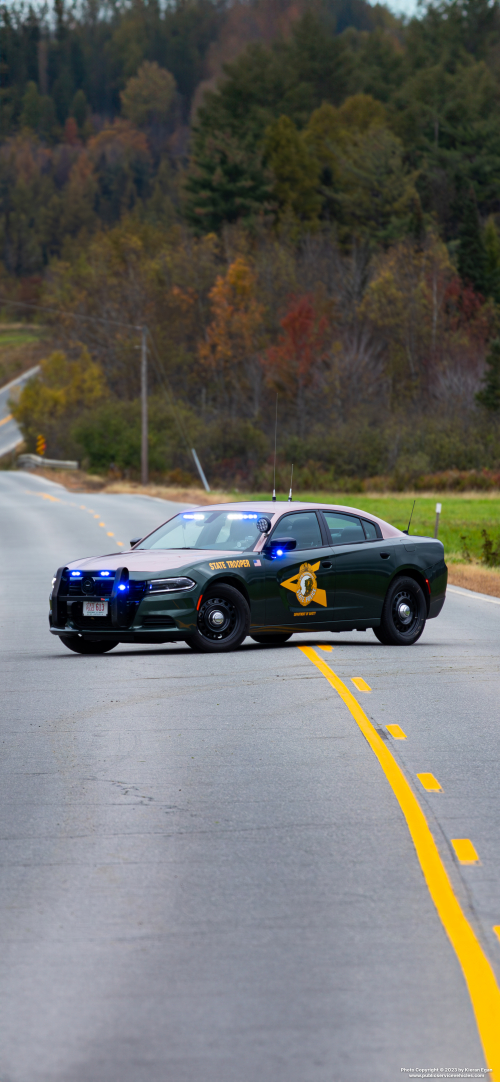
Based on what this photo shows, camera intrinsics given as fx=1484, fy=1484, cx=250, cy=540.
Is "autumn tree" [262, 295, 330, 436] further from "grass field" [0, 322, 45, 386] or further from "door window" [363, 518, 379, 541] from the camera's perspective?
"door window" [363, 518, 379, 541]

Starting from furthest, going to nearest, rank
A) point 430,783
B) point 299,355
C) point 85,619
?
1. point 299,355
2. point 85,619
3. point 430,783

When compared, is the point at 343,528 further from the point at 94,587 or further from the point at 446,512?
the point at 446,512

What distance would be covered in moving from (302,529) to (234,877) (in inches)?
340

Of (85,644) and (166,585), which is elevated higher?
(166,585)

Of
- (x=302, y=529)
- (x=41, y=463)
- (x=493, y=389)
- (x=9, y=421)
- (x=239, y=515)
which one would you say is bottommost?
(x=9, y=421)

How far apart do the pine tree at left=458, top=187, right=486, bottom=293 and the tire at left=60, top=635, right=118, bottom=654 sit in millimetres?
79322

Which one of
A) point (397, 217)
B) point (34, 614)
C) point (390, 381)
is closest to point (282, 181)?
point (397, 217)

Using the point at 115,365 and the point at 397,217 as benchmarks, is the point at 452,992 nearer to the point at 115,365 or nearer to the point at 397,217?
the point at 397,217

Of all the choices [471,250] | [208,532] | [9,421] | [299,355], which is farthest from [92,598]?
[9,421]

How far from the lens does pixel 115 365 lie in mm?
104312

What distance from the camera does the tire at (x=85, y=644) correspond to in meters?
15.0

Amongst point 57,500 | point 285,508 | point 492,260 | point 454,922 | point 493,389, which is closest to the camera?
point 454,922

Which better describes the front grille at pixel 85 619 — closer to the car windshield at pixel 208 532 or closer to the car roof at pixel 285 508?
the car windshield at pixel 208 532

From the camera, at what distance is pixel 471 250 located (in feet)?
300
